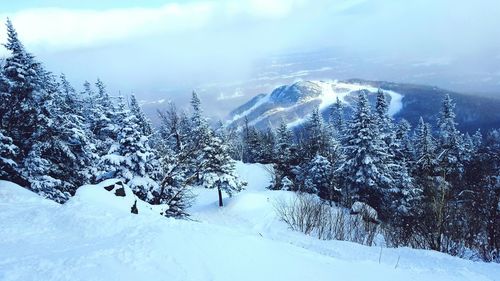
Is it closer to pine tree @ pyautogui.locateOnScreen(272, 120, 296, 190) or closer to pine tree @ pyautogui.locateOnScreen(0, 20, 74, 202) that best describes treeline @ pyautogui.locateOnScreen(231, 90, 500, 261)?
pine tree @ pyautogui.locateOnScreen(272, 120, 296, 190)

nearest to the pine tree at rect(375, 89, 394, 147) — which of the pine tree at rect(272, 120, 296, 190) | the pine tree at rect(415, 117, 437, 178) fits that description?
the pine tree at rect(415, 117, 437, 178)

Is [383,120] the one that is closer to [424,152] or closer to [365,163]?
[424,152]

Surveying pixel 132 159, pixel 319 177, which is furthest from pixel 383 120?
pixel 132 159

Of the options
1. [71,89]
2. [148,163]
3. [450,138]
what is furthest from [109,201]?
[450,138]

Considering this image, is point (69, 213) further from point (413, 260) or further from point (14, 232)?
point (413, 260)

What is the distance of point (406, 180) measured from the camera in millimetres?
35469

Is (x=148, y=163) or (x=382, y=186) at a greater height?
(x=148, y=163)

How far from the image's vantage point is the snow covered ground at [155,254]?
26.4 ft

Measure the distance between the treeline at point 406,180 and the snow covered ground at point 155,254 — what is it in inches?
202

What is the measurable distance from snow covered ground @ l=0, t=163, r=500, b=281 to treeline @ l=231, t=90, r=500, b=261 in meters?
5.13

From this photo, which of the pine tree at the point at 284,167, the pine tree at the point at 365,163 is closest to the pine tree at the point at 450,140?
the pine tree at the point at 365,163

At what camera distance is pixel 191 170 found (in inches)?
1827

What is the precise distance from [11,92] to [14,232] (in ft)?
42.8

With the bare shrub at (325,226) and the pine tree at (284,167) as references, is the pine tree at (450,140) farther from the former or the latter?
the bare shrub at (325,226)
